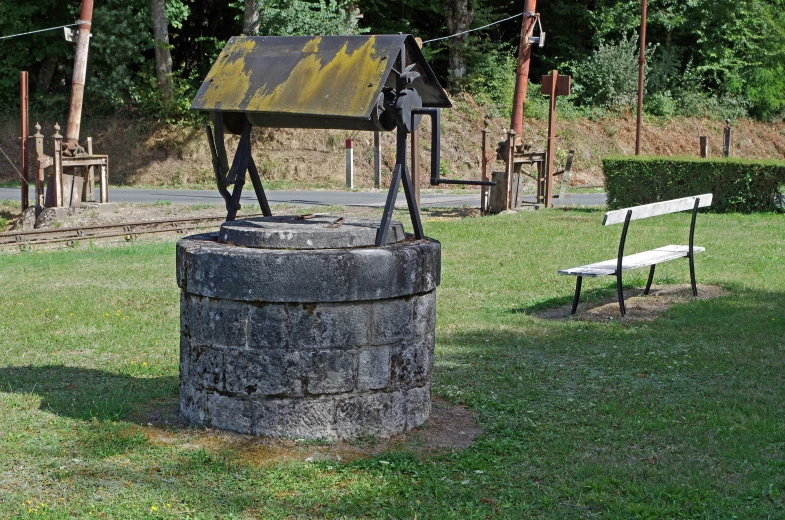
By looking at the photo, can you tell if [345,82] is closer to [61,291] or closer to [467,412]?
[467,412]

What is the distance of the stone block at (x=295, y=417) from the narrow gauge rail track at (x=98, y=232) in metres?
11.0

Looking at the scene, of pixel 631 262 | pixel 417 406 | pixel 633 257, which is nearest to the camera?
pixel 417 406

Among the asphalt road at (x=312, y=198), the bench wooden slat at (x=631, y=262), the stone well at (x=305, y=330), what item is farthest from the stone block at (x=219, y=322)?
the asphalt road at (x=312, y=198)

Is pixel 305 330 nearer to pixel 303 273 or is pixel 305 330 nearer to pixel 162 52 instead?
pixel 303 273

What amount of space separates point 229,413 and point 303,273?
1010mm

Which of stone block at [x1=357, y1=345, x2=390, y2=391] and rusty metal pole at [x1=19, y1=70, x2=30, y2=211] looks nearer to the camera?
stone block at [x1=357, y1=345, x2=390, y2=391]

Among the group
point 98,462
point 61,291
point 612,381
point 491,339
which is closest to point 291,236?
point 98,462

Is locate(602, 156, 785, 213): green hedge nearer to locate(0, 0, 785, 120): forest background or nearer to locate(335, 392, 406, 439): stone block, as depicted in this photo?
locate(0, 0, 785, 120): forest background

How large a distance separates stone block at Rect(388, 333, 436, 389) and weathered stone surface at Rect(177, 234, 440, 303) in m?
0.35

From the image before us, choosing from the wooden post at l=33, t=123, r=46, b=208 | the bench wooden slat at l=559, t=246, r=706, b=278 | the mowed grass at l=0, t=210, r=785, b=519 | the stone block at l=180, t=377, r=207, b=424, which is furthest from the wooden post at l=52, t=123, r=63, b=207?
the stone block at l=180, t=377, r=207, b=424

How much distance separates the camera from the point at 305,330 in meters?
5.54

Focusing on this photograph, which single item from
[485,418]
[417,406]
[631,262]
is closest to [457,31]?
[631,262]

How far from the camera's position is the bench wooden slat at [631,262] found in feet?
31.8

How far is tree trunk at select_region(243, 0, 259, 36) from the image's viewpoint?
2880cm
